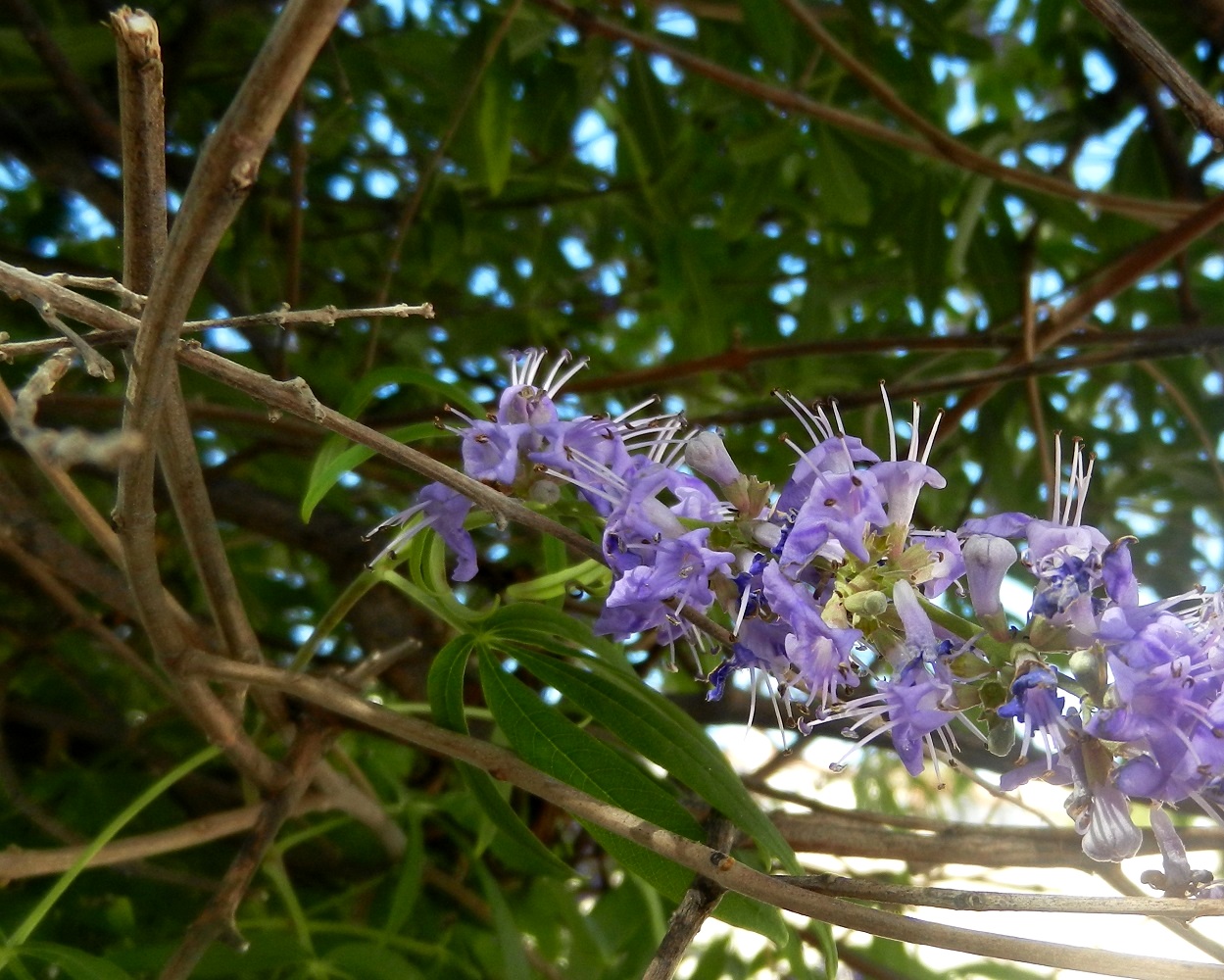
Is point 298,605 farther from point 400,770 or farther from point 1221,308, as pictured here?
point 1221,308

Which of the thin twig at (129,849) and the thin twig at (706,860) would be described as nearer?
the thin twig at (706,860)

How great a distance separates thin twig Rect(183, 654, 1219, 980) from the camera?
72 cm

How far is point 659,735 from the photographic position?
1062 mm

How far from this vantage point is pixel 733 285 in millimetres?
2412

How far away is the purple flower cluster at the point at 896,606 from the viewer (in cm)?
82

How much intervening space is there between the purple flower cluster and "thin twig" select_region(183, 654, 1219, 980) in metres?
0.11

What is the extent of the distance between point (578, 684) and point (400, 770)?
103cm

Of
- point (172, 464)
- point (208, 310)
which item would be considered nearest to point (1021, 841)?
point (172, 464)

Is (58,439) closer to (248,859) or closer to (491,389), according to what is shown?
(248,859)

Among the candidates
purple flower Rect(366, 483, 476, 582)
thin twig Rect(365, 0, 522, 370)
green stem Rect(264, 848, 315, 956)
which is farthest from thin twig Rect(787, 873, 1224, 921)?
thin twig Rect(365, 0, 522, 370)

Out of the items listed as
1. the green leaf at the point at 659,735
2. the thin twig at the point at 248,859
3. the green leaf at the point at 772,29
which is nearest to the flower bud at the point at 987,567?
the green leaf at the point at 659,735

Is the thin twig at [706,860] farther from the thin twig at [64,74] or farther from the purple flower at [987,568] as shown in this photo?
the thin twig at [64,74]

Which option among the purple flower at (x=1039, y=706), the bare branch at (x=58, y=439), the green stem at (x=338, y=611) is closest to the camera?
the bare branch at (x=58, y=439)

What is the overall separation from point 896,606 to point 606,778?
0.32 m
